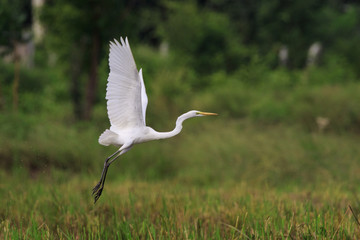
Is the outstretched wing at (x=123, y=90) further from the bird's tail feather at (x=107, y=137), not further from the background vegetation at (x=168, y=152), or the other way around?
the background vegetation at (x=168, y=152)

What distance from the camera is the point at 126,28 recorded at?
943 cm

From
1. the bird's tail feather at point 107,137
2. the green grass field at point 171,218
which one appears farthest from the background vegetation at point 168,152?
the bird's tail feather at point 107,137

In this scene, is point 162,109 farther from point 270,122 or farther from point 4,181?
point 4,181

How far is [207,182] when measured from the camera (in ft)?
22.7

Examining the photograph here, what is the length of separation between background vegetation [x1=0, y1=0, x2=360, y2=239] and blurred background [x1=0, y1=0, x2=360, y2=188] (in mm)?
30

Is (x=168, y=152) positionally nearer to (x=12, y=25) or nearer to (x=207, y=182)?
(x=207, y=182)

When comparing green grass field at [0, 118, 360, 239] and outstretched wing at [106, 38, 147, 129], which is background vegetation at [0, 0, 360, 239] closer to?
green grass field at [0, 118, 360, 239]

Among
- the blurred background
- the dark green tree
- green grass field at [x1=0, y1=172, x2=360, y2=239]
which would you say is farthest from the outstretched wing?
the dark green tree

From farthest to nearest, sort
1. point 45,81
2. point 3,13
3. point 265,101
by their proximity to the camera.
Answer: point 45,81, point 265,101, point 3,13

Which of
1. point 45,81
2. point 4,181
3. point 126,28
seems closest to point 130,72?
point 4,181

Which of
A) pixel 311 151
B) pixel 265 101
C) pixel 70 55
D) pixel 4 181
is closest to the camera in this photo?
pixel 4 181

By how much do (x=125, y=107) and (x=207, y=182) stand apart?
485cm

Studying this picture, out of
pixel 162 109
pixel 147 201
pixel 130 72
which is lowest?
pixel 147 201

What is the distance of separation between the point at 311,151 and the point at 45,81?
28.9 ft
